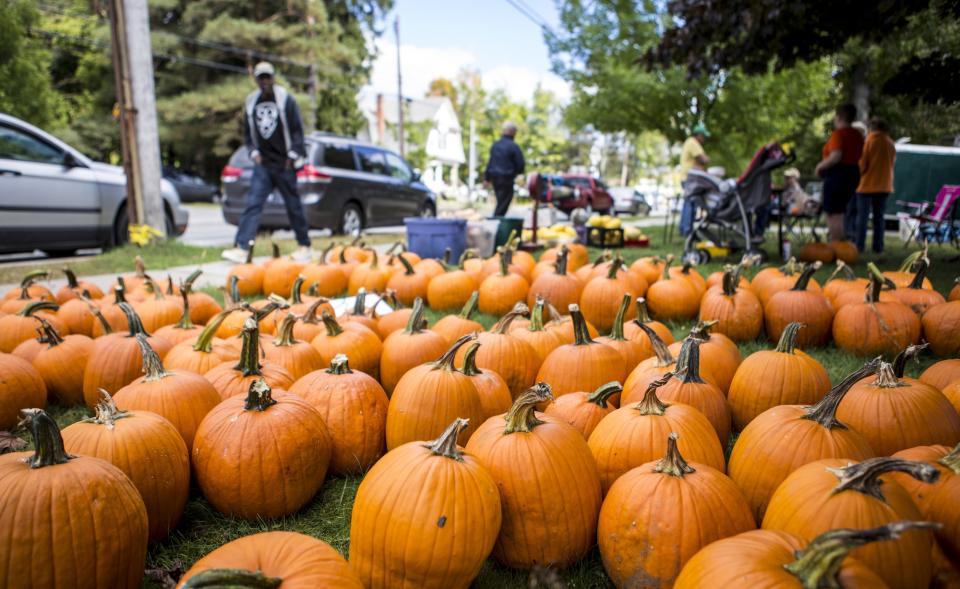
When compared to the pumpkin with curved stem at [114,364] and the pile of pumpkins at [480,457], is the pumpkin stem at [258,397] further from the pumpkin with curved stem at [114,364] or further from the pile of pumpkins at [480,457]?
the pumpkin with curved stem at [114,364]

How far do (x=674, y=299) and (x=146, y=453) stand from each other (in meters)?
3.79

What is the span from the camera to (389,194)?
13.3m

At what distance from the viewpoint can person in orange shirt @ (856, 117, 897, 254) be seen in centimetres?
890

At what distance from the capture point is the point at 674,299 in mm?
4781

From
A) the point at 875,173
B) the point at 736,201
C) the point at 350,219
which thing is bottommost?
the point at 350,219

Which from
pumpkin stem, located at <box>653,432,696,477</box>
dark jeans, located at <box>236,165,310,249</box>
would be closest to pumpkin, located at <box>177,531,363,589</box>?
pumpkin stem, located at <box>653,432,696,477</box>

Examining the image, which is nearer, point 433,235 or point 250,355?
point 250,355

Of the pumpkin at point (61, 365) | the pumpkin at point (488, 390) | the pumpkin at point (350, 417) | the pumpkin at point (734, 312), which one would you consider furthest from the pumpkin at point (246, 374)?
the pumpkin at point (734, 312)

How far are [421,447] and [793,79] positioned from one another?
20.3 metres

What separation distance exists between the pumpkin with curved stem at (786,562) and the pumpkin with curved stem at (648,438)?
56 cm

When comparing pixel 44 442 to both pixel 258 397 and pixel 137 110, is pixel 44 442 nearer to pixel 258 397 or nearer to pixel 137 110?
pixel 258 397

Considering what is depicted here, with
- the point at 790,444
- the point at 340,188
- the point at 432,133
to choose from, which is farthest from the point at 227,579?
the point at 432,133

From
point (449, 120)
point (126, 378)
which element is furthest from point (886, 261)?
point (449, 120)

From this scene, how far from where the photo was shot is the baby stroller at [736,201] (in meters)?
8.30
